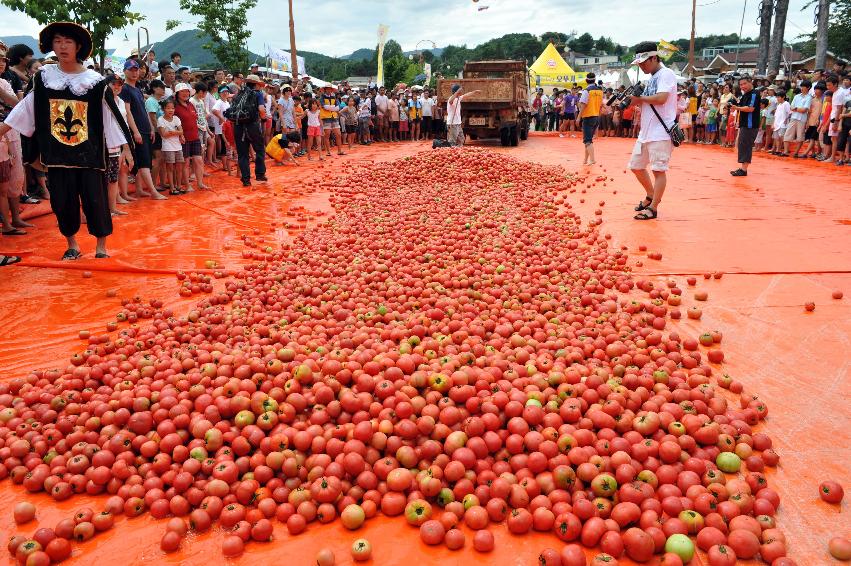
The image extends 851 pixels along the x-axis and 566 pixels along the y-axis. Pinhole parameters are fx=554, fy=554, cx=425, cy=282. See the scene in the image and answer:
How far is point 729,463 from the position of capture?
9.62 feet

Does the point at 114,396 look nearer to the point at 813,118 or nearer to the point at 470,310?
the point at 470,310

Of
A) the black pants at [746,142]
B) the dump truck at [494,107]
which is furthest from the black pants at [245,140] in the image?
the black pants at [746,142]

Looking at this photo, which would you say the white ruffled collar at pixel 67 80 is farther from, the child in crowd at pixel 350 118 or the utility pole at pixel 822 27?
the utility pole at pixel 822 27

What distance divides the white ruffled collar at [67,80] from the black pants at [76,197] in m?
0.88

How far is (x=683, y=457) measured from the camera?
2963 millimetres

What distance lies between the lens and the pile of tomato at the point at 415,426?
2.65 m

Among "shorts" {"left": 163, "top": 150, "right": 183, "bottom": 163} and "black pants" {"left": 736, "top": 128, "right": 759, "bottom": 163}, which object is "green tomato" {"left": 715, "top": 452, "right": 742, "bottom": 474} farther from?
"black pants" {"left": 736, "top": 128, "right": 759, "bottom": 163}

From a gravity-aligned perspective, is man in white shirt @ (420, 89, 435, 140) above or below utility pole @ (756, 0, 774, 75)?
below

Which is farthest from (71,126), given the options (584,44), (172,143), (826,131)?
(584,44)

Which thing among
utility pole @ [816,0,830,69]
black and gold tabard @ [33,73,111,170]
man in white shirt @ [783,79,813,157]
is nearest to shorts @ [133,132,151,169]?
black and gold tabard @ [33,73,111,170]

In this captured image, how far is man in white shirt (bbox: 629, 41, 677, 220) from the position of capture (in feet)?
24.3

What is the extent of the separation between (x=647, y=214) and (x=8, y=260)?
27.1 ft

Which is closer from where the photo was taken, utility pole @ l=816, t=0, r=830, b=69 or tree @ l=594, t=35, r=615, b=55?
utility pole @ l=816, t=0, r=830, b=69

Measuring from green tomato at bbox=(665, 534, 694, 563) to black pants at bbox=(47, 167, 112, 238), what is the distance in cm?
668
